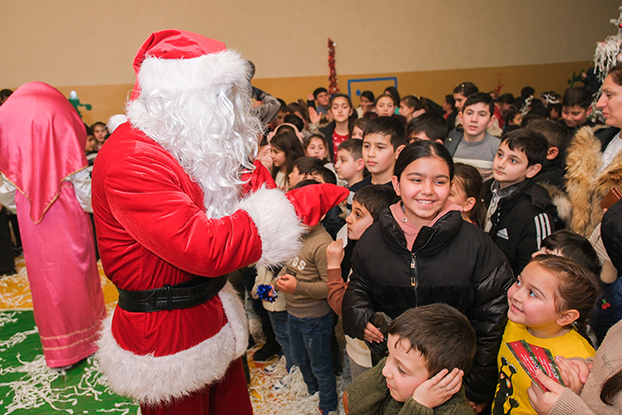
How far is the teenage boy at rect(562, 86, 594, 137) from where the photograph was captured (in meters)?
4.39

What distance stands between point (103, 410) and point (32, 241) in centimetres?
129

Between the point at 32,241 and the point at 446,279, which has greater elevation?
the point at 446,279

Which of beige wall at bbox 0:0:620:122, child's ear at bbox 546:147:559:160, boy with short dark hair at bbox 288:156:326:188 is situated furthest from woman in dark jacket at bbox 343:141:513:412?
beige wall at bbox 0:0:620:122

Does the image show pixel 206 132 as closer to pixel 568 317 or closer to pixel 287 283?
pixel 287 283

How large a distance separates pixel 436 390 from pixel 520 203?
62.3 inches

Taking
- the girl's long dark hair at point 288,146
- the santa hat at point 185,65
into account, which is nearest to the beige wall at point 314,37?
the girl's long dark hair at point 288,146

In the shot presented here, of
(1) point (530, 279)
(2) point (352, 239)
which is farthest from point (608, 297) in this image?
(2) point (352, 239)

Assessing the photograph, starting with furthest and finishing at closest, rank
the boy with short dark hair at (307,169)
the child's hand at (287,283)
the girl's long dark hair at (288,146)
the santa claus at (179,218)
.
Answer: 1. the girl's long dark hair at (288,146)
2. the boy with short dark hair at (307,169)
3. the child's hand at (287,283)
4. the santa claus at (179,218)

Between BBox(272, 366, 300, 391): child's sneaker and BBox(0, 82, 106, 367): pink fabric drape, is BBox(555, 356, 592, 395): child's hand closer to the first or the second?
BBox(272, 366, 300, 391): child's sneaker

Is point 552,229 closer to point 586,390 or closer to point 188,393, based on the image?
point 586,390

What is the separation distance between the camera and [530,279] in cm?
155

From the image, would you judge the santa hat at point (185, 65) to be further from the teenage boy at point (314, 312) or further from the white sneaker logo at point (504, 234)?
the white sneaker logo at point (504, 234)

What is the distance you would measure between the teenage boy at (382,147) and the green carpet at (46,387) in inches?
88.2

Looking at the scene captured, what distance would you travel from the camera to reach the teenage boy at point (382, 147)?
285cm
